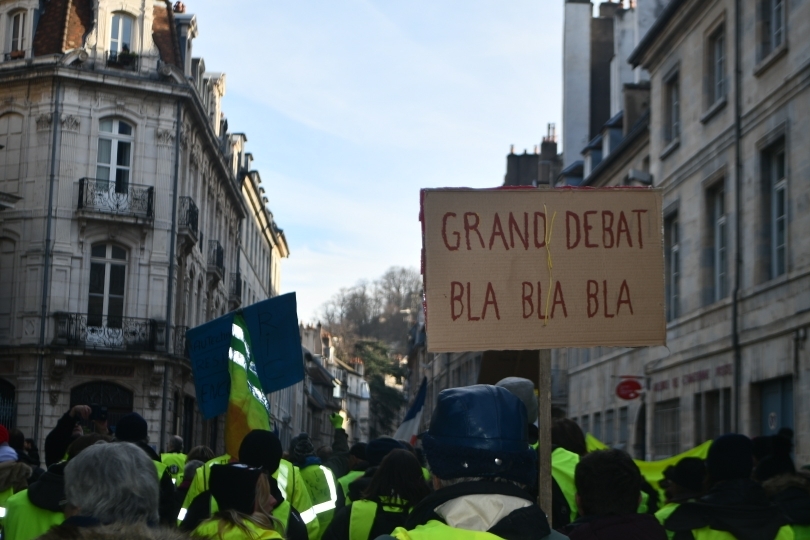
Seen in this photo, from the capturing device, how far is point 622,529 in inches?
171

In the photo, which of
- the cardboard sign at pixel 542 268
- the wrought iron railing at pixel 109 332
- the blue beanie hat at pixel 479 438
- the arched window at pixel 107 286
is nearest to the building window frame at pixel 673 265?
the wrought iron railing at pixel 109 332

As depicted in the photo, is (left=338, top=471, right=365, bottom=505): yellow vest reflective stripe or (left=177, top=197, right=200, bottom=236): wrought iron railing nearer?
(left=338, top=471, right=365, bottom=505): yellow vest reflective stripe

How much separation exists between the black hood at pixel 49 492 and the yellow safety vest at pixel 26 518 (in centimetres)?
5

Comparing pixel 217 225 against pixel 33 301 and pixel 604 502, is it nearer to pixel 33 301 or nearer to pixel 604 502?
pixel 33 301

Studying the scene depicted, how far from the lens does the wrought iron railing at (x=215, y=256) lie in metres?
40.8

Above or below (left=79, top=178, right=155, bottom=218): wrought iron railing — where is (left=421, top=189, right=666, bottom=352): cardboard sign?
below

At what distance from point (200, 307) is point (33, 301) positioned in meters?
8.00

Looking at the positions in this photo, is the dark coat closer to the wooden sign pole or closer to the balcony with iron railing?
the wooden sign pole

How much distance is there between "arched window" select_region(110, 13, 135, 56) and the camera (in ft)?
111

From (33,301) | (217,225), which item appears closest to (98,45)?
(33,301)

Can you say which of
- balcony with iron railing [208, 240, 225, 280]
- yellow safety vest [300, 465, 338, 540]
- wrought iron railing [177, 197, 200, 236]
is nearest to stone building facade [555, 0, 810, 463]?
yellow safety vest [300, 465, 338, 540]

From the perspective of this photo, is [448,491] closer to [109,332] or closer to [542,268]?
[542,268]

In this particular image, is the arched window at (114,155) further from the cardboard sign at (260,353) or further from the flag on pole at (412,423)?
the cardboard sign at (260,353)

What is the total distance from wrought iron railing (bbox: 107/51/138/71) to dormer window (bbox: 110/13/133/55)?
95 mm
